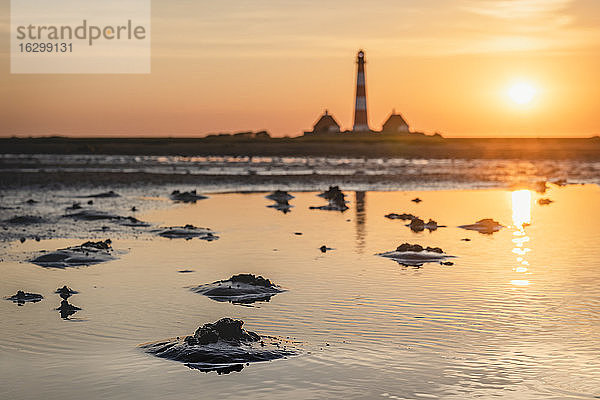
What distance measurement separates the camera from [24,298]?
1700 centimetres

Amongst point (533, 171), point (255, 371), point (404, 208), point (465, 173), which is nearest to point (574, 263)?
point (255, 371)

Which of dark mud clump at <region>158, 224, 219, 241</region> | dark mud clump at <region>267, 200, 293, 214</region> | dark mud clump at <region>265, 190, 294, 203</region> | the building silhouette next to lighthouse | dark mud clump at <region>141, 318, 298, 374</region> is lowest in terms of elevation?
dark mud clump at <region>141, 318, 298, 374</region>

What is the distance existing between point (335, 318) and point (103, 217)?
19.5 m

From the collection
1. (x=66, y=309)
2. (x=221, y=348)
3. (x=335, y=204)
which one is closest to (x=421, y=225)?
(x=335, y=204)

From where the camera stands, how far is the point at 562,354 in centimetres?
1282

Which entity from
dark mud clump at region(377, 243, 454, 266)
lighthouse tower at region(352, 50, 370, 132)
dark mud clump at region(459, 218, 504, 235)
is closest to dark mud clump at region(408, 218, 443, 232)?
dark mud clump at region(459, 218, 504, 235)

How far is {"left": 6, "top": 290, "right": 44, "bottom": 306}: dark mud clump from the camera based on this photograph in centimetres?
1683

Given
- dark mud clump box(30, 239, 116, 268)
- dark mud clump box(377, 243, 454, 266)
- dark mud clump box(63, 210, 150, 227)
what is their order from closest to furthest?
1. dark mud clump box(30, 239, 116, 268)
2. dark mud clump box(377, 243, 454, 266)
3. dark mud clump box(63, 210, 150, 227)

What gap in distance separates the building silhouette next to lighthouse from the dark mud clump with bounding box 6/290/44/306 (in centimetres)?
11638

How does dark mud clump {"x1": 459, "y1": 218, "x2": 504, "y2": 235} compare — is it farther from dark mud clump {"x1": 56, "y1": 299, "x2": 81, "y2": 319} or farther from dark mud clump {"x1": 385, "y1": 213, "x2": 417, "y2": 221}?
dark mud clump {"x1": 56, "y1": 299, "x2": 81, "y2": 319}

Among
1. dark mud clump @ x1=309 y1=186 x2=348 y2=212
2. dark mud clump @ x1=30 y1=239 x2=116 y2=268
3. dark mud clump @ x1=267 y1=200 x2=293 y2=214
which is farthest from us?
dark mud clump @ x1=309 y1=186 x2=348 y2=212

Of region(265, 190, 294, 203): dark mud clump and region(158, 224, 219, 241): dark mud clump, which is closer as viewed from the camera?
region(158, 224, 219, 241): dark mud clump

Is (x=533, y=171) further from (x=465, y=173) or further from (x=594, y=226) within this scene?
(x=594, y=226)

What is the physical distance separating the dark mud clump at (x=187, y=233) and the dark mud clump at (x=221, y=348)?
13.9 m
